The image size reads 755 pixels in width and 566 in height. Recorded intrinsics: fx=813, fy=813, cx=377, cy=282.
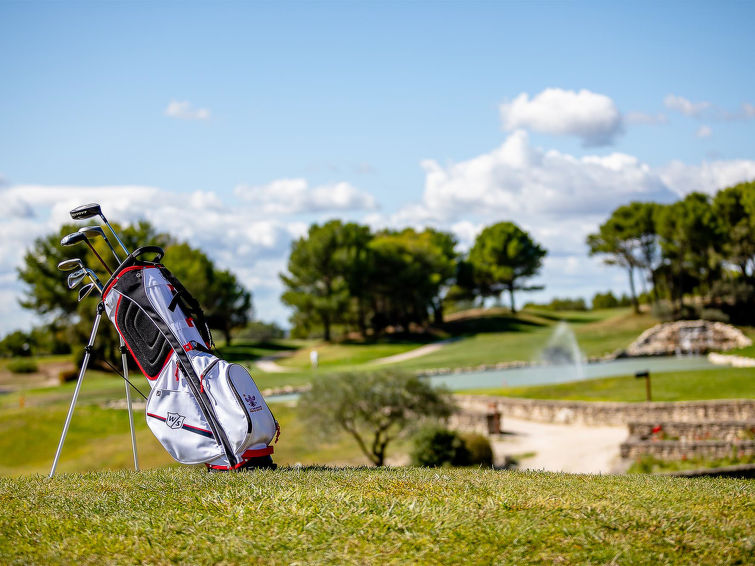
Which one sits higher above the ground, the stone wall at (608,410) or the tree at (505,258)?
the tree at (505,258)

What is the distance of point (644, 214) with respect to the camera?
6469 centimetres

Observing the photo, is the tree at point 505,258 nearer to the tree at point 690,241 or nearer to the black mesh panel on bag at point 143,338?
the tree at point 690,241

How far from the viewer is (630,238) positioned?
66.3 meters

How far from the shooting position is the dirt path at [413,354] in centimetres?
5857

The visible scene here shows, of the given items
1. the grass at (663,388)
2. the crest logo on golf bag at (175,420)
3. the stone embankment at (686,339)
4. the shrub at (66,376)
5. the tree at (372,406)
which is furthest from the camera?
the shrub at (66,376)

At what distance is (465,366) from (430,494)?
148ft

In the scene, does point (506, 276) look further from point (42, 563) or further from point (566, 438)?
point (42, 563)

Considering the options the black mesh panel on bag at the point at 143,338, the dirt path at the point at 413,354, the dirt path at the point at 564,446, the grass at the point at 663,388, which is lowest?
the dirt path at the point at 564,446

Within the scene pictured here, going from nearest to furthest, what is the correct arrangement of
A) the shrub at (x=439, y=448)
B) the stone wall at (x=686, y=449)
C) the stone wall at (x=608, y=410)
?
1. the stone wall at (x=686, y=449)
2. the shrub at (x=439, y=448)
3. the stone wall at (x=608, y=410)

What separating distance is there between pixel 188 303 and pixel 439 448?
1451 cm

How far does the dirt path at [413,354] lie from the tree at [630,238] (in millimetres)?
14797

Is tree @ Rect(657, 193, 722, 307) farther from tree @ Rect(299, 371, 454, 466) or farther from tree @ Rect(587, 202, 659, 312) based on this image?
tree @ Rect(299, 371, 454, 466)

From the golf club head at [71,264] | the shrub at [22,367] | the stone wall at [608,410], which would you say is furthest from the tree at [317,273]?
the golf club head at [71,264]

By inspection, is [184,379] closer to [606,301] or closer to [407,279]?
[407,279]
